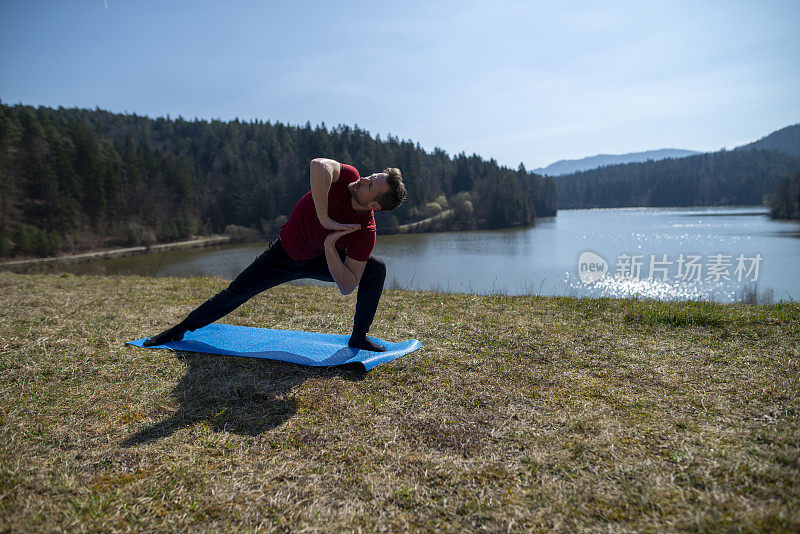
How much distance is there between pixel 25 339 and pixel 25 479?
128 inches

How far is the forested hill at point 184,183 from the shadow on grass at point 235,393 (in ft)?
120

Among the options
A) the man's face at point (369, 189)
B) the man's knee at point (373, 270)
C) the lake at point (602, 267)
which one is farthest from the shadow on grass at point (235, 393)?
the lake at point (602, 267)

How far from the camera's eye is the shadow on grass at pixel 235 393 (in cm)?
294

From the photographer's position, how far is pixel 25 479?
224cm

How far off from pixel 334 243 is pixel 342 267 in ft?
0.72

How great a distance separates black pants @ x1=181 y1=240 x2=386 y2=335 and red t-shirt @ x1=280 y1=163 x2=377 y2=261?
0.15 meters

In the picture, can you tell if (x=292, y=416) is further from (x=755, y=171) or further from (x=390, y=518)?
(x=755, y=171)

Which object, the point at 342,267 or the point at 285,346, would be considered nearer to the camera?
the point at 342,267

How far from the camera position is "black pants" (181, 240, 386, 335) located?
4.10 meters

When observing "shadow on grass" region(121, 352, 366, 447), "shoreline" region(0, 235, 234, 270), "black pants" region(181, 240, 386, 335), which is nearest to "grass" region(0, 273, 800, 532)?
"shadow on grass" region(121, 352, 366, 447)

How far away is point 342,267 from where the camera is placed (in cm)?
378

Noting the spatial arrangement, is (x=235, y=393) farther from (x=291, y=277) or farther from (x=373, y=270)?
(x=373, y=270)

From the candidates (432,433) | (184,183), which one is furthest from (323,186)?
(184,183)

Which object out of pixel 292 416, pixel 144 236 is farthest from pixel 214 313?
pixel 144 236
